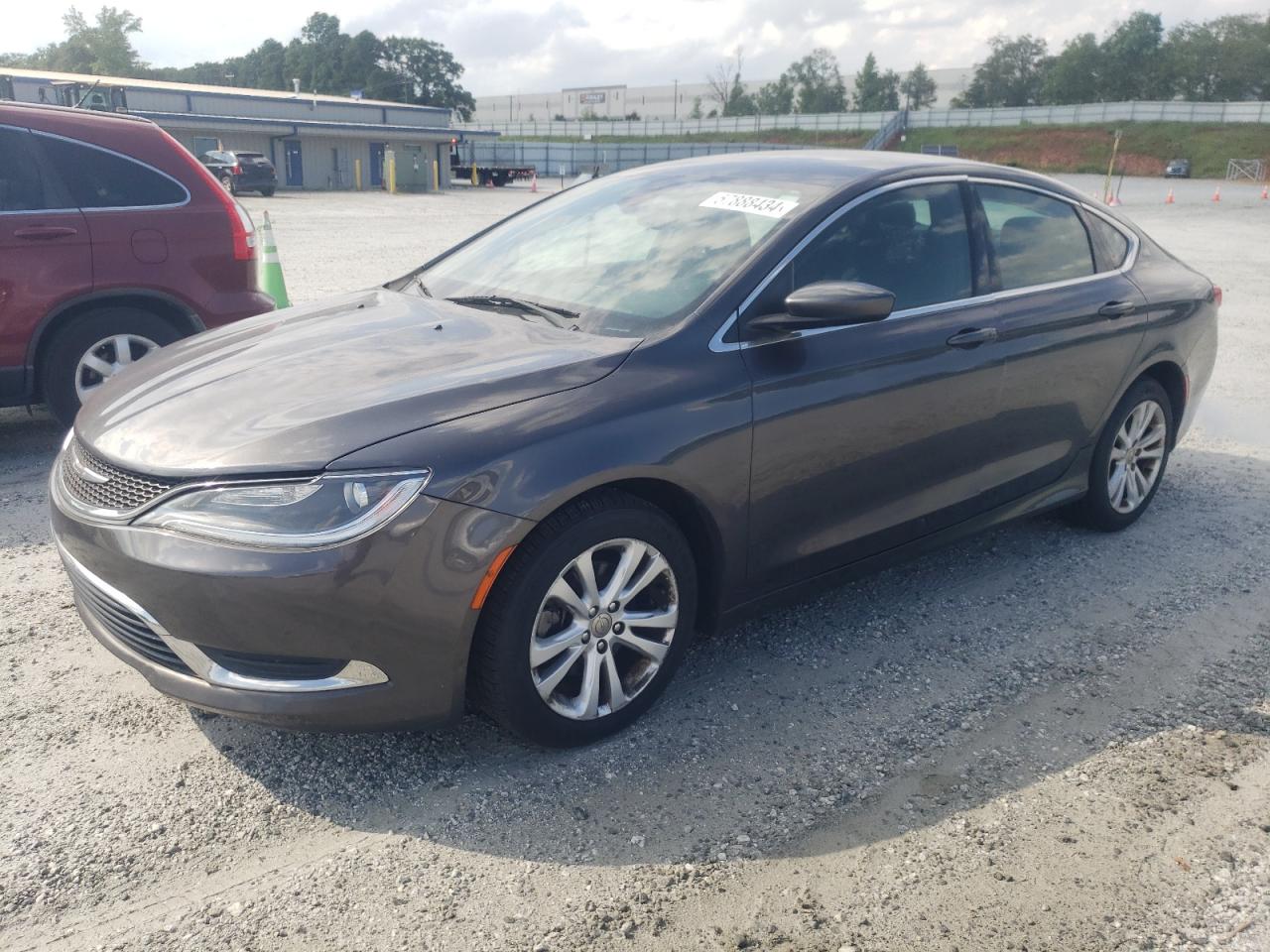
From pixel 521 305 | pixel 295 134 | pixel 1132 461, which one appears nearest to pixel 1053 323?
pixel 1132 461

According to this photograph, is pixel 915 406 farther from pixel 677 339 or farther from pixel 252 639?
pixel 252 639

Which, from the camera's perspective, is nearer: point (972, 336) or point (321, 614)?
point (321, 614)

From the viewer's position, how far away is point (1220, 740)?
3359mm

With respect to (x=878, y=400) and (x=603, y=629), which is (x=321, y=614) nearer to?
(x=603, y=629)

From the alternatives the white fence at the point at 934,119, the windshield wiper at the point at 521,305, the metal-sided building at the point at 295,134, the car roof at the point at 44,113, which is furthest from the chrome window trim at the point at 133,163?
the white fence at the point at 934,119

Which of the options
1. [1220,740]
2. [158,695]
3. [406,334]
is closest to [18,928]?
[158,695]

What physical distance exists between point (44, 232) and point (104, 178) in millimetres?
496

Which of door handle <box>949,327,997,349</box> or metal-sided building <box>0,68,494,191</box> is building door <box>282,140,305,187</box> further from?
door handle <box>949,327,997,349</box>

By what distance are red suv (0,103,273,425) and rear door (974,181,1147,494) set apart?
4.32 metres

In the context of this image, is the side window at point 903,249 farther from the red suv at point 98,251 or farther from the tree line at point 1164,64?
the tree line at point 1164,64

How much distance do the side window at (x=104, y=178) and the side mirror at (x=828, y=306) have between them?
13.9 ft

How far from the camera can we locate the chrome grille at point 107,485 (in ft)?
9.15

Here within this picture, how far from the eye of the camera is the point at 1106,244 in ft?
16.0

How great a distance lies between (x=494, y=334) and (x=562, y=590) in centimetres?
95
